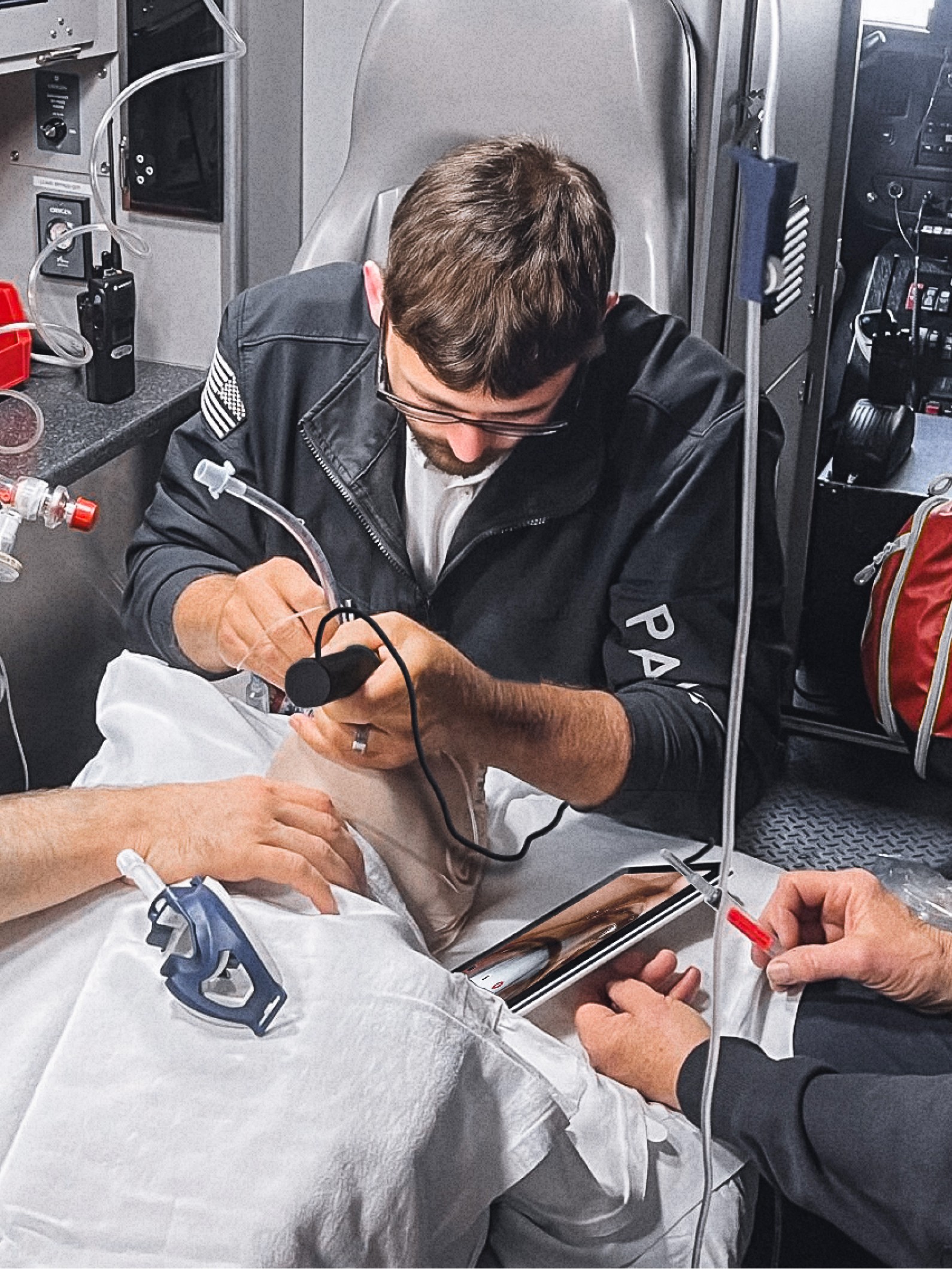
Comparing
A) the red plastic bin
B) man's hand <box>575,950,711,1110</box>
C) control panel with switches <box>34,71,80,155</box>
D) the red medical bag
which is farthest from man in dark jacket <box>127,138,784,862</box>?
control panel with switches <box>34,71,80,155</box>

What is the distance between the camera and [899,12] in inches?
41.4

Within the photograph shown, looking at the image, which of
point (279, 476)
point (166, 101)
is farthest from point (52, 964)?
point (166, 101)

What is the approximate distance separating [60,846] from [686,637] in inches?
17.1

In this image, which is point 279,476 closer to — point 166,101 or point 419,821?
point 419,821

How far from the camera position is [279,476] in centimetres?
104

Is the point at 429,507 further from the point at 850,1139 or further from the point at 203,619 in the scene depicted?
the point at 850,1139

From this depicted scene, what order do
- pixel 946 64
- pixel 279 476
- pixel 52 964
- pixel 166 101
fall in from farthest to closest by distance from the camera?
1. pixel 166 101
2. pixel 946 64
3. pixel 279 476
4. pixel 52 964

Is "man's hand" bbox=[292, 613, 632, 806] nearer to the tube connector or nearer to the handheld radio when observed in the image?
the tube connector

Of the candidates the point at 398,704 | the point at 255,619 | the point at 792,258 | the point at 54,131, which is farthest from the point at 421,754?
the point at 54,131

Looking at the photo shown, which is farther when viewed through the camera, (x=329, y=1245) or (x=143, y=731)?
(x=143, y=731)

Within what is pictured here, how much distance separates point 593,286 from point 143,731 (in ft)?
1.50

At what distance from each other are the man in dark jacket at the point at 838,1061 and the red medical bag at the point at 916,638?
41 cm

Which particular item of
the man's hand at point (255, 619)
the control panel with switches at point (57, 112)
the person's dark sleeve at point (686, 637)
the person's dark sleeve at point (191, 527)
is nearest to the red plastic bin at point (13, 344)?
the control panel with switches at point (57, 112)

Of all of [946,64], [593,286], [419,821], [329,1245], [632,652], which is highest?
[946,64]
